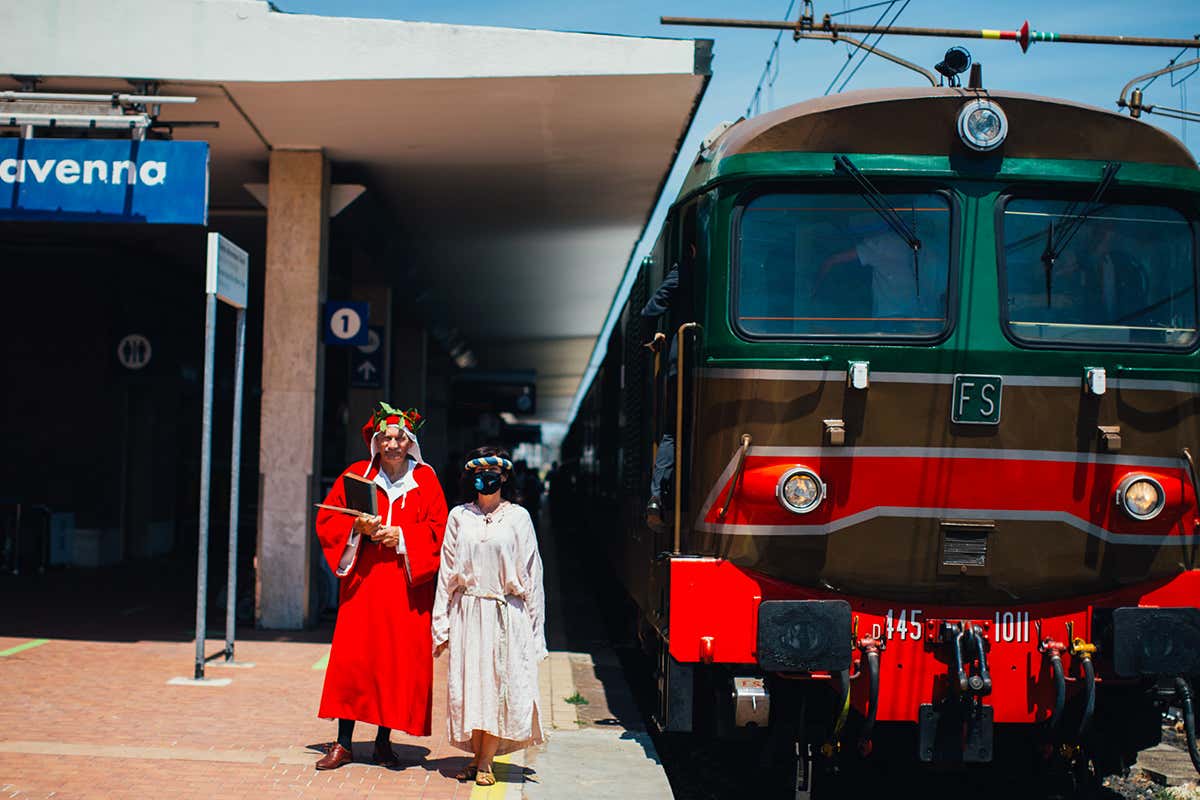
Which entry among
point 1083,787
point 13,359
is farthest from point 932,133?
point 13,359

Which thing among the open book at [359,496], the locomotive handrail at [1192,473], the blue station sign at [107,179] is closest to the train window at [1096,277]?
the locomotive handrail at [1192,473]

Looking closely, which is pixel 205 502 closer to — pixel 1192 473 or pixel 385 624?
pixel 385 624

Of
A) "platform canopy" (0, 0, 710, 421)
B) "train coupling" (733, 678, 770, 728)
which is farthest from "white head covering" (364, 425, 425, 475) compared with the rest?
"platform canopy" (0, 0, 710, 421)

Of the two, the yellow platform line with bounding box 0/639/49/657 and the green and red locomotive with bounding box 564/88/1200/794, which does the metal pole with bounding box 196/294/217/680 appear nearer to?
the yellow platform line with bounding box 0/639/49/657

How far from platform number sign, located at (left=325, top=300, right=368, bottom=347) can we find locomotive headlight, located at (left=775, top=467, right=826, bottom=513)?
7482 millimetres

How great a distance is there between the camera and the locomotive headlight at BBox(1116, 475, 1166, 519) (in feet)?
20.1

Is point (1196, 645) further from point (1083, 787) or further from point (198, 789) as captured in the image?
point (198, 789)

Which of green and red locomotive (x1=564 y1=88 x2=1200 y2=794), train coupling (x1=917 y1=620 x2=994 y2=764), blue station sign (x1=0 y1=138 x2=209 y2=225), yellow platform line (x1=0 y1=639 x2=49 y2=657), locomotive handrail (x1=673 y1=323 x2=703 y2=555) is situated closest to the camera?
train coupling (x1=917 y1=620 x2=994 y2=764)

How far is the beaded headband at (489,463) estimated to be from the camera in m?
6.56

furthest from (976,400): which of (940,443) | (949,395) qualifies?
(940,443)

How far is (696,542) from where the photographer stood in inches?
249

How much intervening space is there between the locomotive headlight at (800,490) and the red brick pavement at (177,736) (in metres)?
2.13

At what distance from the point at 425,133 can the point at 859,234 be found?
685cm

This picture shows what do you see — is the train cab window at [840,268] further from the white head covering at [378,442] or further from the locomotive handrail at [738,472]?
the white head covering at [378,442]
